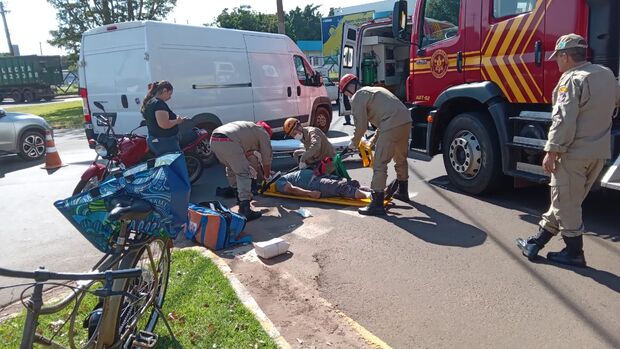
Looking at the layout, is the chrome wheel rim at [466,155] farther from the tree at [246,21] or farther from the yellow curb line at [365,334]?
the tree at [246,21]

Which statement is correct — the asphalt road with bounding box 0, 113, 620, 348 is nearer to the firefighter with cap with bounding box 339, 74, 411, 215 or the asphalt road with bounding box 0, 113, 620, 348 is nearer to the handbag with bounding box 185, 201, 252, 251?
the handbag with bounding box 185, 201, 252, 251

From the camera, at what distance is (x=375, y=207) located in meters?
5.73

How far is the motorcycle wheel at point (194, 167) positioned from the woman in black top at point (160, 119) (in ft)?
3.56

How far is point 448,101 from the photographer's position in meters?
6.36

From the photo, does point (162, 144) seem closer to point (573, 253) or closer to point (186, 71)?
Result: point (186, 71)

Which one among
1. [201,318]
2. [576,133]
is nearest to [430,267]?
[576,133]

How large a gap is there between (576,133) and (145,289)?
11.2ft

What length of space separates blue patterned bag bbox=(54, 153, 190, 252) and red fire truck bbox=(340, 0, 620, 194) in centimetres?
389

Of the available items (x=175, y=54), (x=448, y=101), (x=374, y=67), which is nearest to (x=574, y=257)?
(x=448, y=101)

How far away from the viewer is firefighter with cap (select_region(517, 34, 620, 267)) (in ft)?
12.2

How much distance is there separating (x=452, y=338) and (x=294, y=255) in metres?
1.90

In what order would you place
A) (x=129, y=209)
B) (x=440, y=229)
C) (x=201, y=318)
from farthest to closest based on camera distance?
(x=440, y=229), (x=201, y=318), (x=129, y=209)

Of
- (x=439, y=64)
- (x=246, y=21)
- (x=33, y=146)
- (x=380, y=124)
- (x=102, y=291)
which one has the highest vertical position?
(x=246, y=21)

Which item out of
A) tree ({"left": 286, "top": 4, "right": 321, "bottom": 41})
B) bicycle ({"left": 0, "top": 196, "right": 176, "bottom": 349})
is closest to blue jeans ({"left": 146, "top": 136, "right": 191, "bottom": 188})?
bicycle ({"left": 0, "top": 196, "right": 176, "bottom": 349})
